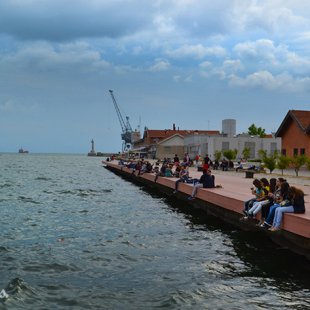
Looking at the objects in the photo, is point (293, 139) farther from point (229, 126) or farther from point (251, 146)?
point (229, 126)

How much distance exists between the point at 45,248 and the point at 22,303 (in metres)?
4.59

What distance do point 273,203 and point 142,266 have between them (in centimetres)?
445

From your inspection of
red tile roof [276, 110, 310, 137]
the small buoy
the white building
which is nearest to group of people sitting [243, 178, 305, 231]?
the small buoy

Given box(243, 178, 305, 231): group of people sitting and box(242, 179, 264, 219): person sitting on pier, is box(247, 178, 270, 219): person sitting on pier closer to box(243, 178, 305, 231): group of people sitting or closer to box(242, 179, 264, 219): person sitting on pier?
box(243, 178, 305, 231): group of people sitting

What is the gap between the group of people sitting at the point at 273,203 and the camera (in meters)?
12.4

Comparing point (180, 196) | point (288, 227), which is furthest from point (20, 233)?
point (180, 196)

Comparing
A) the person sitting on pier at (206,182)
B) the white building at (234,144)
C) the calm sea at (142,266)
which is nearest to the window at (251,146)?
the white building at (234,144)

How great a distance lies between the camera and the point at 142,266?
36.8 ft

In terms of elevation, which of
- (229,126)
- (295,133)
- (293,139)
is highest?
(229,126)

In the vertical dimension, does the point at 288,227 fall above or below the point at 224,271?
above

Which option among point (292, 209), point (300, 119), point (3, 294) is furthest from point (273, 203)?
point (300, 119)

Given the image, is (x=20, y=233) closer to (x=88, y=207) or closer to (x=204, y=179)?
(x=88, y=207)

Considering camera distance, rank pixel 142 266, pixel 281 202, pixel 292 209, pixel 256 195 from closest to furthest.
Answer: pixel 142 266, pixel 292 209, pixel 281 202, pixel 256 195

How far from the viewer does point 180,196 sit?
26.6 meters
